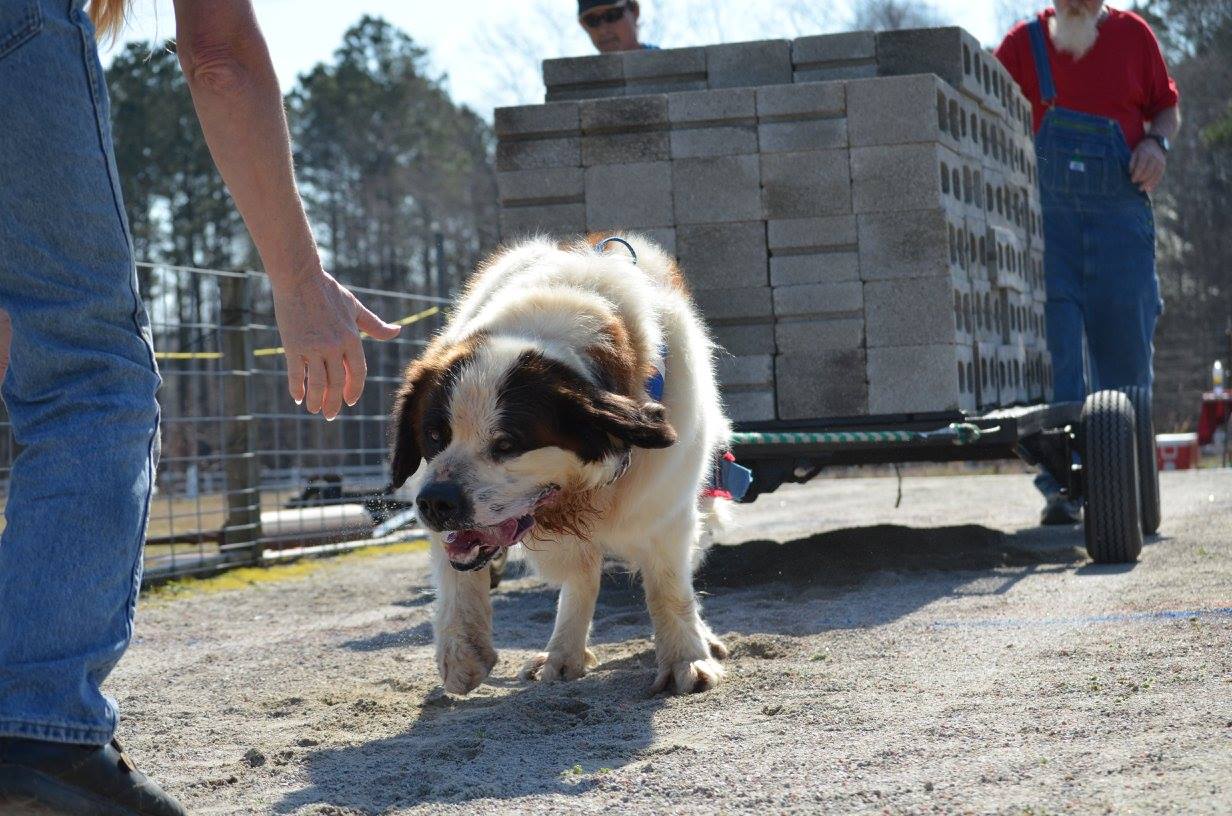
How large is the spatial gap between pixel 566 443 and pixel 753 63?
319 cm

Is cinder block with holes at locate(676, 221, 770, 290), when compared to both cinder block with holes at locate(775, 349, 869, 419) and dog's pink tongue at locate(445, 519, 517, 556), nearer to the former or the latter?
cinder block with holes at locate(775, 349, 869, 419)

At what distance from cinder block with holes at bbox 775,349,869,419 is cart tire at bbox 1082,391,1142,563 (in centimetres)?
109

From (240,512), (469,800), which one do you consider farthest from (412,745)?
(240,512)

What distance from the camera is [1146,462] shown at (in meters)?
7.32

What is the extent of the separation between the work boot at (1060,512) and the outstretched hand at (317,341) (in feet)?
22.2

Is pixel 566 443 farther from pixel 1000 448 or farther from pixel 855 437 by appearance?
pixel 1000 448

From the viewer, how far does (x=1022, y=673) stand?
12.6 feet

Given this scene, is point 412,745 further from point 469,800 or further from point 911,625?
point 911,625

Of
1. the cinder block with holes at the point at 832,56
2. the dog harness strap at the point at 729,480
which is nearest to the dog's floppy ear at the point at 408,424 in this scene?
the dog harness strap at the point at 729,480

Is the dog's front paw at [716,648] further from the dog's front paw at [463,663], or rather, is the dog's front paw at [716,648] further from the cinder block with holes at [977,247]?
the cinder block with holes at [977,247]

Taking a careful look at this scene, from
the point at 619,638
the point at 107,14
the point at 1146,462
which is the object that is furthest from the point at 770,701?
the point at 1146,462

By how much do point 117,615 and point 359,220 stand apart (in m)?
38.4

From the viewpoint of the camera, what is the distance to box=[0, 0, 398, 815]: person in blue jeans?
2051 mm

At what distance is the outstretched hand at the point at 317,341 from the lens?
2410 millimetres
